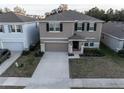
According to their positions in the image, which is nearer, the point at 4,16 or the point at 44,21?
the point at 44,21

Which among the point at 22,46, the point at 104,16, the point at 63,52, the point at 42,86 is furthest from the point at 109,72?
the point at 104,16

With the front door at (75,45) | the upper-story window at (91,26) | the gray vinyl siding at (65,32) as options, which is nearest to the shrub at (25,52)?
the gray vinyl siding at (65,32)

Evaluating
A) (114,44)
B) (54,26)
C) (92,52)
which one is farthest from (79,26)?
(114,44)

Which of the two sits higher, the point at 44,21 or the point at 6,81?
the point at 44,21

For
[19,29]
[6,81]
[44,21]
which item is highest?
A: [44,21]

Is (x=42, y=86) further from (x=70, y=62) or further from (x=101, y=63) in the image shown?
(x=101, y=63)
